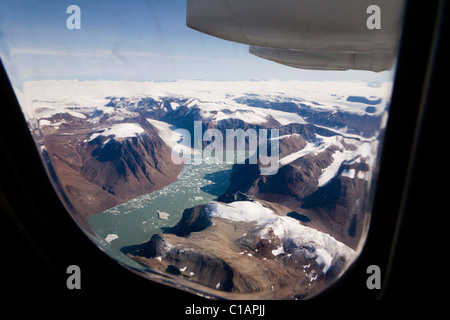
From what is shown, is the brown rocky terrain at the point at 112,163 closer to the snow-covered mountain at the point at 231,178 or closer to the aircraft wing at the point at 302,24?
the snow-covered mountain at the point at 231,178

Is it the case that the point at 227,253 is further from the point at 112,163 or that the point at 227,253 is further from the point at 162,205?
the point at 112,163

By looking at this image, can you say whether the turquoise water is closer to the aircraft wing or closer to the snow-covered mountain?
the snow-covered mountain

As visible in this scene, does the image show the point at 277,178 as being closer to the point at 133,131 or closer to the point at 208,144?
the point at 208,144

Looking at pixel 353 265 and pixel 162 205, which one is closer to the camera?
pixel 353 265

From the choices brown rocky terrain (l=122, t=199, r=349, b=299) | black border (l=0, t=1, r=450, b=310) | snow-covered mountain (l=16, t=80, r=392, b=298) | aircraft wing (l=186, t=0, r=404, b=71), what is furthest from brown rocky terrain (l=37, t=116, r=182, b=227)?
aircraft wing (l=186, t=0, r=404, b=71)

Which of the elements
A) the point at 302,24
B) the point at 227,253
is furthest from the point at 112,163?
the point at 302,24

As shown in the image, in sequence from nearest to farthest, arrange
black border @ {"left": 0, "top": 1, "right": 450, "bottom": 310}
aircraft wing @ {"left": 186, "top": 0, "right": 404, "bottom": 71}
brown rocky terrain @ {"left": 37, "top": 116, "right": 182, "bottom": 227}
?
1. black border @ {"left": 0, "top": 1, "right": 450, "bottom": 310}
2. aircraft wing @ {"left": 186, "top": 0, "right": 404, "bottom": 71}
3. brown rocky terrain @ {"left": 37, "top": 116, "right": 182, "bottom": 227}
